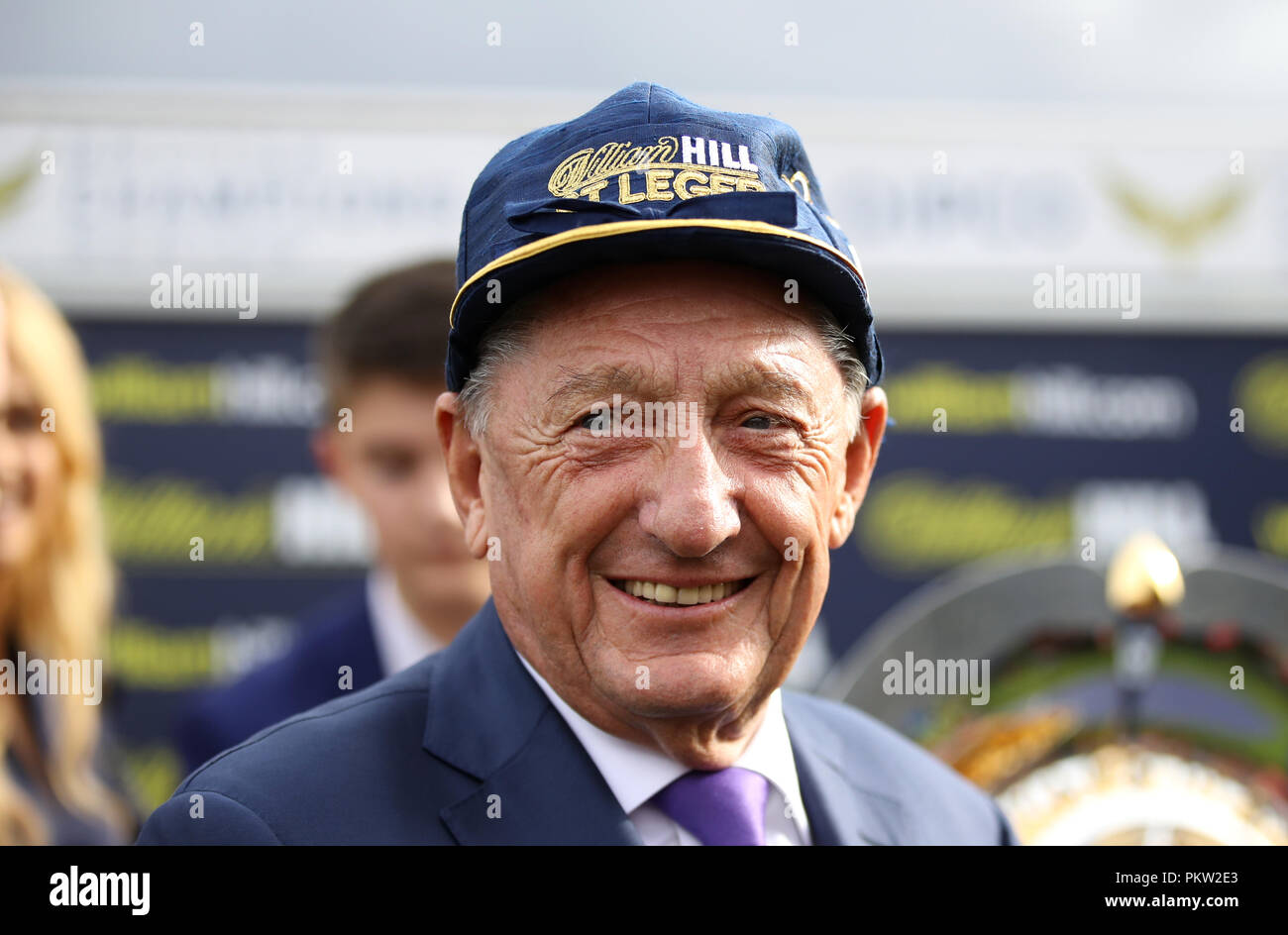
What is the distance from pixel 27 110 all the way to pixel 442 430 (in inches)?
143

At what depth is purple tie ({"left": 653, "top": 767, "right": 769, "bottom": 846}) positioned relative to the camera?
61.4 inches

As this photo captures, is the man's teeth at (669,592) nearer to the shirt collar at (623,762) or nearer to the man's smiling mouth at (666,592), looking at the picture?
the man's smiling mouth at (666,592)

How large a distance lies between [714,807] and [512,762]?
245 mm

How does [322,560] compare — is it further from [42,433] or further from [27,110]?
[27,110]

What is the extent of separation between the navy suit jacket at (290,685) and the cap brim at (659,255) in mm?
1792

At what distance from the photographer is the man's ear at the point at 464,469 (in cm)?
163

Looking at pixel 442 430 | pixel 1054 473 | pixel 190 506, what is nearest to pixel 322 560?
pixel 190 506

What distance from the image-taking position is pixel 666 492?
4.71 feet

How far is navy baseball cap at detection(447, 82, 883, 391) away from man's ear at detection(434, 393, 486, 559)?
2.5 inches

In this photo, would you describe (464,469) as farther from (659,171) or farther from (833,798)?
(833,798)

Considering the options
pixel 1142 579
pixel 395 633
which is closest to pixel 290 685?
pixel 395 633

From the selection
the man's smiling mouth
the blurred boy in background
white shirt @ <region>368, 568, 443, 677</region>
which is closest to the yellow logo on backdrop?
the man's smiling mouth

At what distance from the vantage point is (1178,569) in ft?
14.4

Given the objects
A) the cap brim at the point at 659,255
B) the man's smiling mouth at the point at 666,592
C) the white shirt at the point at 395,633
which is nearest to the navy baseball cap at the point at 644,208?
the cap brim at the point at 659,255
